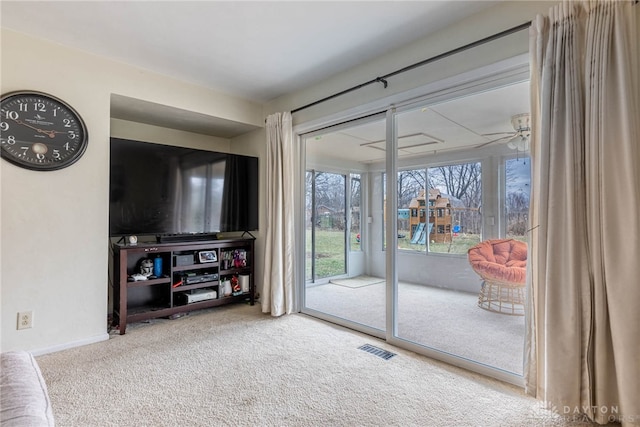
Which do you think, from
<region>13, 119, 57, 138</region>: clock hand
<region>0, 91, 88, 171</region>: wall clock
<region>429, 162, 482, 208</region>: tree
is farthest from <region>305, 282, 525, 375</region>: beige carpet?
<region>13, 119, 57, 138</region>: clock hand

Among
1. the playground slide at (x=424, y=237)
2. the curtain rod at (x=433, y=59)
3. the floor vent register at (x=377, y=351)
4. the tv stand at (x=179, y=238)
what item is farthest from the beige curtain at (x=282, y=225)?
the playground slide at (x=424, y=237)

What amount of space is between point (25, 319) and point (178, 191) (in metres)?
1.58

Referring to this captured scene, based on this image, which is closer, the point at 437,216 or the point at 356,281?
the point at 437,216

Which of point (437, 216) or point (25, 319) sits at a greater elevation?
point (437, 216)

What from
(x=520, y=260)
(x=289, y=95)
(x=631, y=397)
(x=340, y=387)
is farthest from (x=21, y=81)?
(x=631, y=397)

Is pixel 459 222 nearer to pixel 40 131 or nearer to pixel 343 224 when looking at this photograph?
pixel 343 224

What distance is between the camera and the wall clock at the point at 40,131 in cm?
236

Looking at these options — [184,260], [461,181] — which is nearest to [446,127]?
[461,181]

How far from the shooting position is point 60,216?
8.51 ft

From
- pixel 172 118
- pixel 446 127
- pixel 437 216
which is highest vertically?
pixel 172 118

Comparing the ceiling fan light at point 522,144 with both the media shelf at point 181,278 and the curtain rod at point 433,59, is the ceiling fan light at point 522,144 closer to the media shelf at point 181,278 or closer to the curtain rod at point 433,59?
the curtain rod at point 433,59

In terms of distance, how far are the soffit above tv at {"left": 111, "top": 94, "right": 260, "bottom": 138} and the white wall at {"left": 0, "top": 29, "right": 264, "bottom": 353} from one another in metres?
0.20

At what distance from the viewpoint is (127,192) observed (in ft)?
9.86

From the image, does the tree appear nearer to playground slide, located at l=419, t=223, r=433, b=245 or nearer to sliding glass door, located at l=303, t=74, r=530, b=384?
sliding glass door, located at l=303, t=74, r=530, b=384
